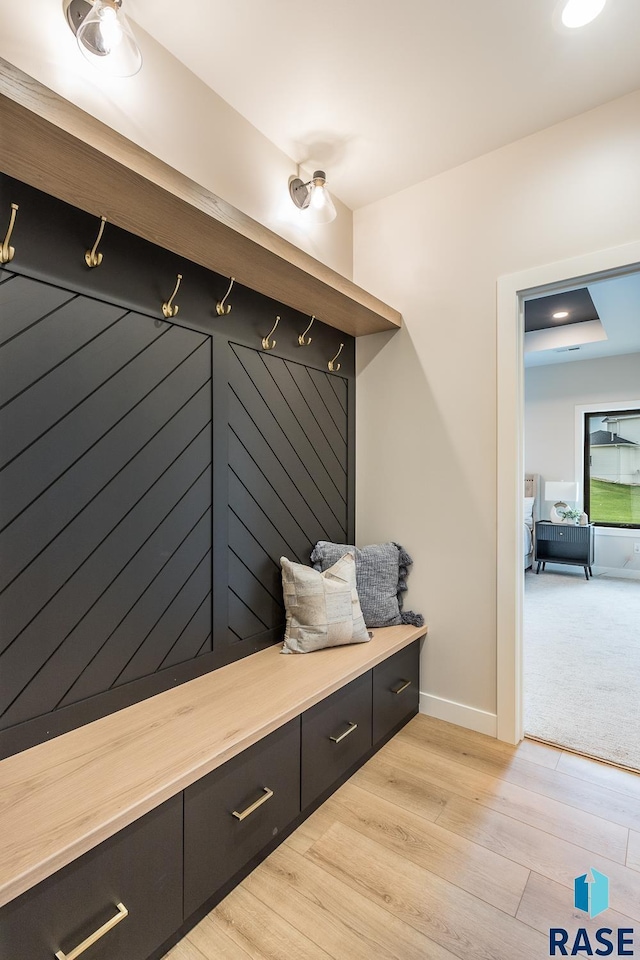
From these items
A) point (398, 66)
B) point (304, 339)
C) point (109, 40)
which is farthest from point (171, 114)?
point (304, 339)

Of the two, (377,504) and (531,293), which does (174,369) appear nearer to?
(377,504)

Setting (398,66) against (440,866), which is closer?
(440,866)

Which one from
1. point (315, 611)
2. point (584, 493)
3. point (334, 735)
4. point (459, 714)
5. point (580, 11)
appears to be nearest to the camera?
point (580, 11)

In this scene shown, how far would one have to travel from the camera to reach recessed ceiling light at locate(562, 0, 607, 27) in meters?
1.47

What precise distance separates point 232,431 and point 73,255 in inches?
31.4

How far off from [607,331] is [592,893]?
16.9 ft

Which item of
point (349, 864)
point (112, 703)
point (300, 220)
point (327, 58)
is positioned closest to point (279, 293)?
point (300, 220)

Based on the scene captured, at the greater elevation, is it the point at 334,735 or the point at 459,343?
the point at 459,343

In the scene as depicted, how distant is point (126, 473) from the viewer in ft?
5.09

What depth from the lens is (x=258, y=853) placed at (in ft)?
4.76

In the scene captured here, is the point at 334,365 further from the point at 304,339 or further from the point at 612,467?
the point at 612,467

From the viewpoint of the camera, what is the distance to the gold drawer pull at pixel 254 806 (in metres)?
1.36

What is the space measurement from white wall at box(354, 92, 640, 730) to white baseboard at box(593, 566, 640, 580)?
4.61 meters

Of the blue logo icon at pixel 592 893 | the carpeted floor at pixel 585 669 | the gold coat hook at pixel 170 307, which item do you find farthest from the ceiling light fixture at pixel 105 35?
the carpeted floor at pixel 585 669
